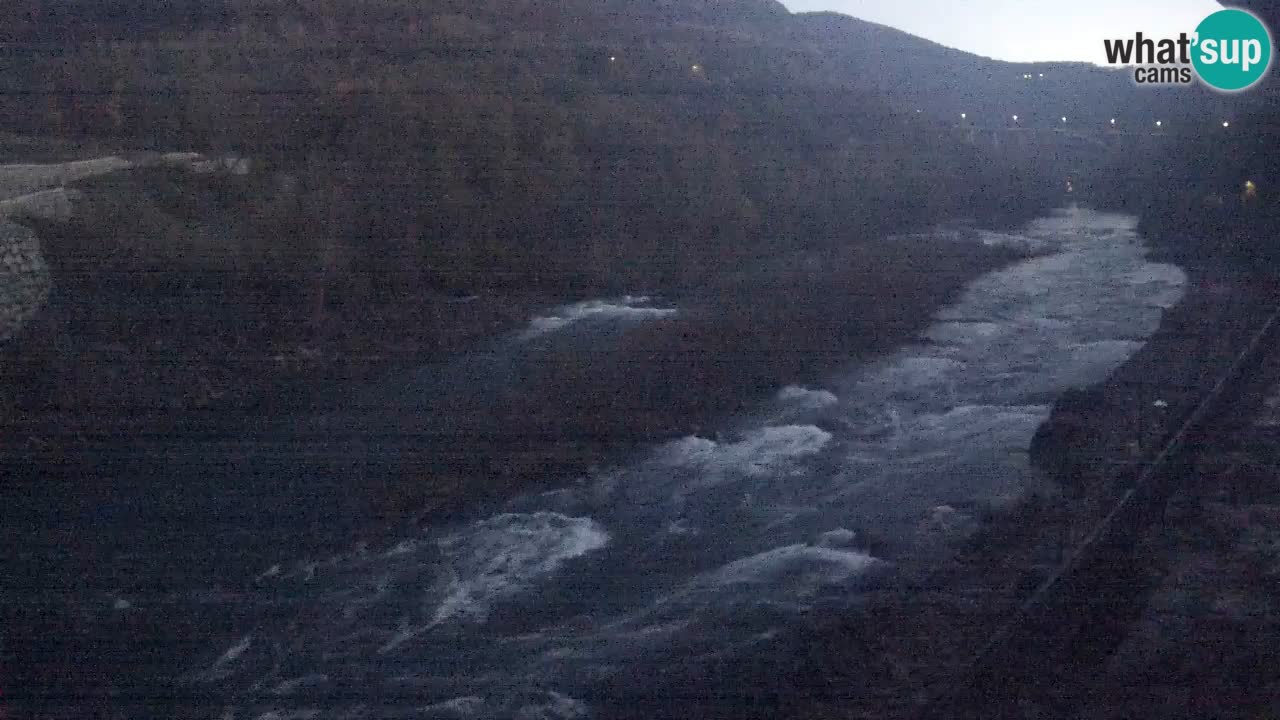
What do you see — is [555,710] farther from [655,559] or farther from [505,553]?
[505,553]

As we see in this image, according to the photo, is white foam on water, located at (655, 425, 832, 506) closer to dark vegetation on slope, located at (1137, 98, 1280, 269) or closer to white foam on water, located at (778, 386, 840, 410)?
white foam on water, located at (778, 386, 840, 410)

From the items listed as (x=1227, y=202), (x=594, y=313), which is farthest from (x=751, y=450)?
(x=1227, y=202)

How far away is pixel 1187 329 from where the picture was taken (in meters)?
4.10

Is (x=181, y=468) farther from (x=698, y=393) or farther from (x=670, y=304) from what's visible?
(x=670, y=304)

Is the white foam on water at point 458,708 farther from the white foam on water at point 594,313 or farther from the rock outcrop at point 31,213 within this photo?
the white foam on water at point 594,313

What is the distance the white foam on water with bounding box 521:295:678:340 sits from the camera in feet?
16.8

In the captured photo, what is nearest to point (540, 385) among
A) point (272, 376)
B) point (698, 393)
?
point (698, 393)

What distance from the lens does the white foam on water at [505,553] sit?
8.16ft

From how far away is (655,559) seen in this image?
2.66m

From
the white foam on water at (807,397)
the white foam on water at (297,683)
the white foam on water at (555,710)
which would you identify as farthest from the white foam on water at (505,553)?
the white foam on water at (807,397)

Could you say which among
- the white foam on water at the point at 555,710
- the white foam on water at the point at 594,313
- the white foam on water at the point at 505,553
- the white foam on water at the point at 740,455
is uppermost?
the white foam on water at the point at 594,313

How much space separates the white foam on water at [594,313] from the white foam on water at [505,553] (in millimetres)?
2053

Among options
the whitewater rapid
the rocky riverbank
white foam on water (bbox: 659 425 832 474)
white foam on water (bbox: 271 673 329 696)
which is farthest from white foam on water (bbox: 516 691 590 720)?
white foam on water (bbox: 659 425 832 474)

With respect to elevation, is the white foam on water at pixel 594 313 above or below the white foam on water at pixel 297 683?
above
